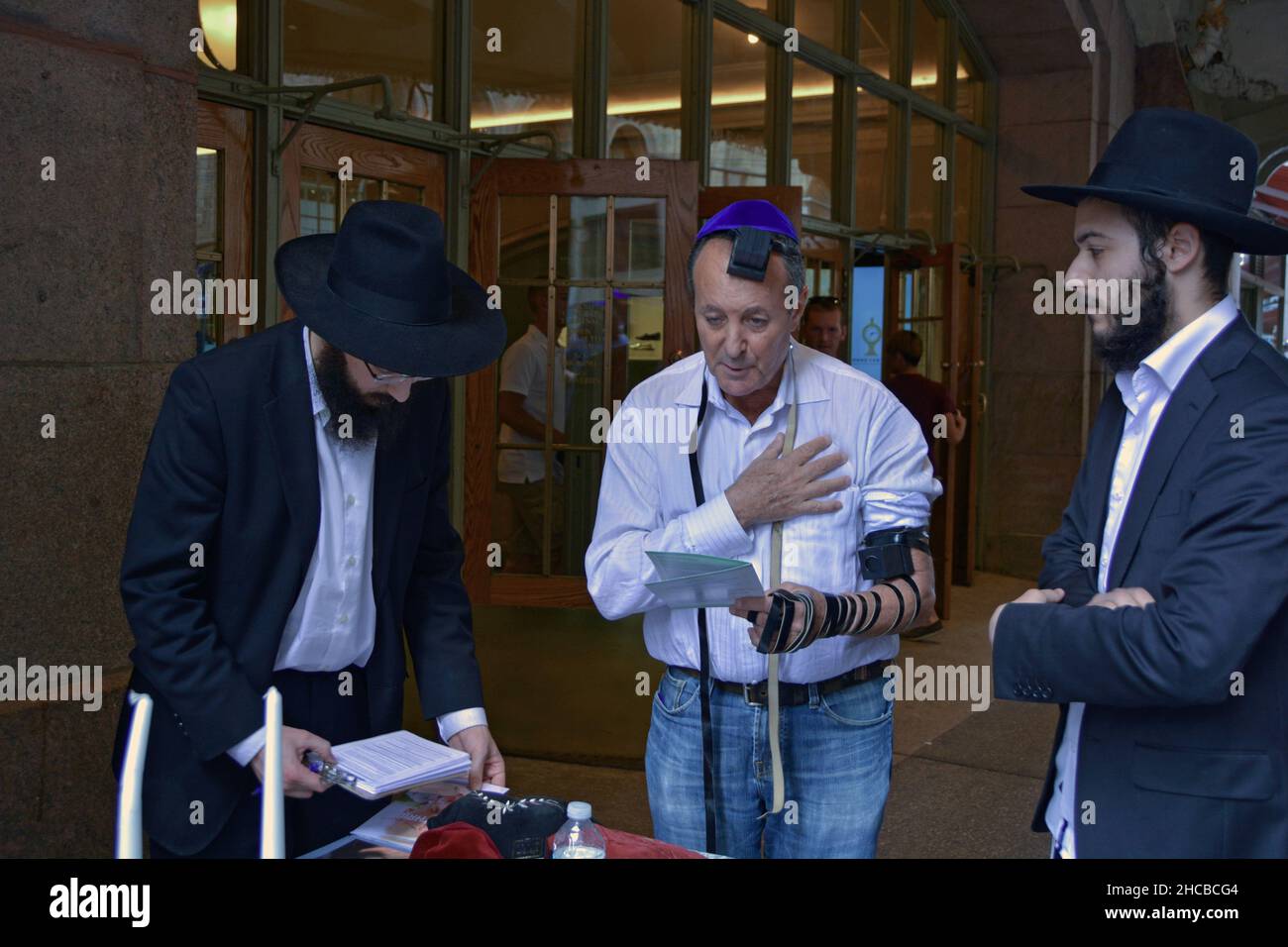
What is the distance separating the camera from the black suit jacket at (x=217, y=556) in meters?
2.17

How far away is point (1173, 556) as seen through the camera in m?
1.96

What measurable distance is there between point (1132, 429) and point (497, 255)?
3.57 m

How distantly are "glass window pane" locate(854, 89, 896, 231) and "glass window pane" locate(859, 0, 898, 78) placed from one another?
24cm

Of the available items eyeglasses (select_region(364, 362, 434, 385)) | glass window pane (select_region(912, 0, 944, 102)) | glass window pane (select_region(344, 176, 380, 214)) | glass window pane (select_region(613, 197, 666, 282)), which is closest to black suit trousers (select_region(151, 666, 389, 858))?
eyeglasses (select_region(364, 362, 434, 385))

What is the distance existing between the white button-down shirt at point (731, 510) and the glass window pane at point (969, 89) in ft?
27.9

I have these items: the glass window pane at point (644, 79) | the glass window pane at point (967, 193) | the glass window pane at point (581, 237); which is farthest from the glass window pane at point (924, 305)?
the glass window pane at point (581, 237)

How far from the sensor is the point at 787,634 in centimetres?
227

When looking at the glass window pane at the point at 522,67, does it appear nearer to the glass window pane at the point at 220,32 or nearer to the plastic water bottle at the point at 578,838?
the glass window pane at the point at 220,32

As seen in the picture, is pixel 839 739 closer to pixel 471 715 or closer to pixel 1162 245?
pixel 471 715

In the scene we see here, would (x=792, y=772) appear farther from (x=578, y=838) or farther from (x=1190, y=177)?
(x=1190, y=177)

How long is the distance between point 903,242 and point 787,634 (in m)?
7.29

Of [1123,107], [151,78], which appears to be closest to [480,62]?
[151,78]

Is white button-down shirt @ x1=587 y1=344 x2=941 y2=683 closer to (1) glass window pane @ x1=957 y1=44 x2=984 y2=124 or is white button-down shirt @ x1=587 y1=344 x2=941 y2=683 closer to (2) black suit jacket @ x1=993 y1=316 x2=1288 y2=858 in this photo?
(2) black suit jacket @ x1=993 y1=316 x2=1288 y2=858

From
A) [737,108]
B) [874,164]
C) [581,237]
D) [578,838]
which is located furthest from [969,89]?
[578,838]
